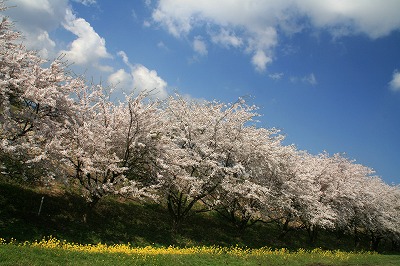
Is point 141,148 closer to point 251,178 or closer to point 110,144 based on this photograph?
point 110,144

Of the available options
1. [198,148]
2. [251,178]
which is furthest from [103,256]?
[251,178]

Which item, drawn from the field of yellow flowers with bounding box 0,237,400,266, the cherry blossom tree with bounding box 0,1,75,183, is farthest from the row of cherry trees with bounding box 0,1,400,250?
the field of yellow flowers with bounding box 0,237,400,266

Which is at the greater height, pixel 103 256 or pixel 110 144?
pixel 110 144

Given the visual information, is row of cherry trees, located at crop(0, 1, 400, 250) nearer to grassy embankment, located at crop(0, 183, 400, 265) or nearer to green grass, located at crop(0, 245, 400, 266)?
grassy embankment, located at crop(0, 183, 400, 265)

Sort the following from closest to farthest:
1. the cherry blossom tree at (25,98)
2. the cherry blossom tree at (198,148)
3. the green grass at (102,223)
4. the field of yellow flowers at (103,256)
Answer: the field of yellow flowers at (103,256) < the cherry blossom tree at (25,98) < the green grass at (102,223) < the cherry blossom tree at (198,148)

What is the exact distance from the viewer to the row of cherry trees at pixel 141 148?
18.5 metres

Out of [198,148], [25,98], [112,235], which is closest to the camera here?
[25,98]

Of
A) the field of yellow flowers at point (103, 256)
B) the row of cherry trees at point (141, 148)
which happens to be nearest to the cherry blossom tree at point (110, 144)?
the row of cherry trees at point (141, 148)

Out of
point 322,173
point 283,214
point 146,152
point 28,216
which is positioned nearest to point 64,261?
point 28,216

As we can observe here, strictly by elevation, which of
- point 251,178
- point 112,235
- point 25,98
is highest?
point 25,98

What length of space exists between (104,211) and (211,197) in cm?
963

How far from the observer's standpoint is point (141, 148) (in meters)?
24.2

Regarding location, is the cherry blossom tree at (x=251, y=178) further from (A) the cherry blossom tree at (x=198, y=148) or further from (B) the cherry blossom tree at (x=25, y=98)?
(B) the cherry blossom tree at (x=25, y=98)

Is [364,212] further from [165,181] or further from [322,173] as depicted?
[165,181]
